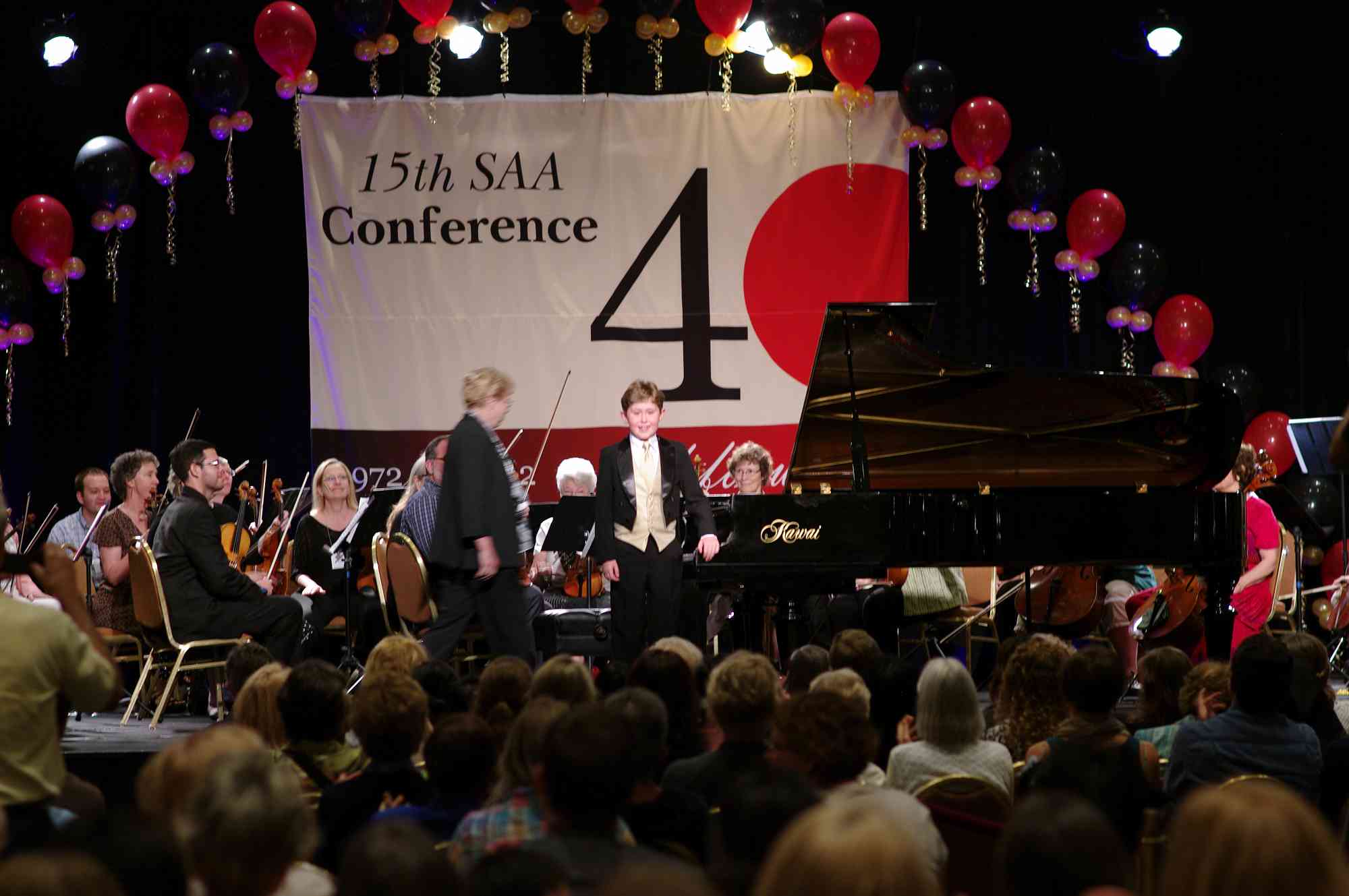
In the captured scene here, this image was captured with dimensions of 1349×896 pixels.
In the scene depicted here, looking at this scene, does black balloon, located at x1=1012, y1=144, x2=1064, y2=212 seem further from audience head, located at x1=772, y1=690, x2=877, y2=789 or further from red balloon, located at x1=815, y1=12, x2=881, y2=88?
audience head, located at x1=772, y1=690, x2=877, y2=789

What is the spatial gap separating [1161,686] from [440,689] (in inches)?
80.0

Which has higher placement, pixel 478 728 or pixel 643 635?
pixel 478 728

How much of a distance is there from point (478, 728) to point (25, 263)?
8216mm

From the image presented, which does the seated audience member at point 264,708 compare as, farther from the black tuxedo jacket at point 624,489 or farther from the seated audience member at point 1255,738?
the black tuxedo jacket at point 624,489

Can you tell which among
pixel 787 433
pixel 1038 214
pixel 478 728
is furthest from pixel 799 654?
pixel 1038 214

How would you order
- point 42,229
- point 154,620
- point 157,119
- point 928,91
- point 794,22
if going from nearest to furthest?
point 154,620 < point 794,22 < point 157,119 < point 42,229 < point 928,91

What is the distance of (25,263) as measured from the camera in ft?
31.8

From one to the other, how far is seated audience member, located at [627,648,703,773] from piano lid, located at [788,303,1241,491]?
2.58 m

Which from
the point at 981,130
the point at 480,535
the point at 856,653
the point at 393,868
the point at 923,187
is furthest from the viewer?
the point at 923,187

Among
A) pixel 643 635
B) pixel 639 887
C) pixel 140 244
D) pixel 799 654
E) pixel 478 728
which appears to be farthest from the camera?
pixel 140 244

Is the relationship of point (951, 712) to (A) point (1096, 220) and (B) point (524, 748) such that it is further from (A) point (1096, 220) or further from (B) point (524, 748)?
(A) point (1096, 220)

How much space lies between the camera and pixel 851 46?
27.2 ft

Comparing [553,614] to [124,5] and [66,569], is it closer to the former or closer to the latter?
[66,569]

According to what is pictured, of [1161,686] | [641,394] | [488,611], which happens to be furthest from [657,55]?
[1161,686]
